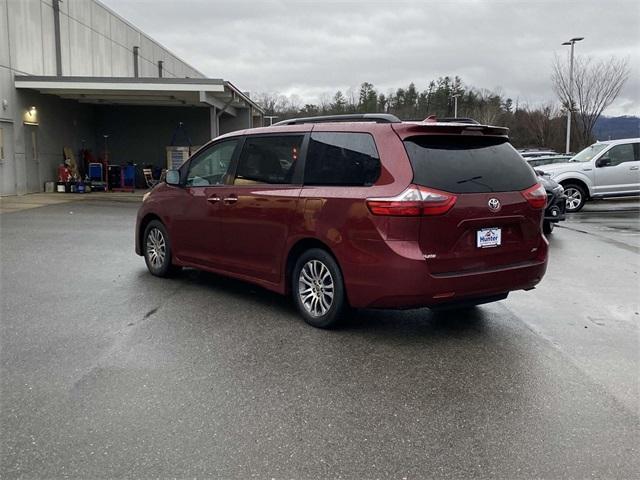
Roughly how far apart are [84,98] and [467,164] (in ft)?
66.3

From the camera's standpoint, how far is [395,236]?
4.57m

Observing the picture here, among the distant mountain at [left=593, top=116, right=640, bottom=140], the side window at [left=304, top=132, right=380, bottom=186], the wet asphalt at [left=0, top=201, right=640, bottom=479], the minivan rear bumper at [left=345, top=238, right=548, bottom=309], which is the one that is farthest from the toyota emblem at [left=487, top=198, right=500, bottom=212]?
the distant mountain at [left=593, top=116, right=640, bottom=140]

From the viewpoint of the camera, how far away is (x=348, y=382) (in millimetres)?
4117

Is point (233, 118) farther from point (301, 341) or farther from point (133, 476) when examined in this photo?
point (133, 476)

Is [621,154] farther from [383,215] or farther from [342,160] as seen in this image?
[383,215]

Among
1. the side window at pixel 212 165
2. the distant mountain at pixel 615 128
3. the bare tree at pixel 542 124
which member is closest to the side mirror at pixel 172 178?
the side window at pixel 212 165

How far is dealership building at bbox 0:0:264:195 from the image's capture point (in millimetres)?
18516

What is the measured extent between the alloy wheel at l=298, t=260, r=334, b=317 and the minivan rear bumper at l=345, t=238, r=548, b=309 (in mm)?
301

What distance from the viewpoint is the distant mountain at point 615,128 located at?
113 ft

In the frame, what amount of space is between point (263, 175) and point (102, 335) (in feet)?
7.01

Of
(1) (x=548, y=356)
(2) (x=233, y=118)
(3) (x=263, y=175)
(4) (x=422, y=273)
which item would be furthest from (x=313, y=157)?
(2) (x=233, y=118)

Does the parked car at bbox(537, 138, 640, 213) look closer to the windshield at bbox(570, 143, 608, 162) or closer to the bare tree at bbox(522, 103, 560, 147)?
the windshield at bbox(570, 143, 608, 162)

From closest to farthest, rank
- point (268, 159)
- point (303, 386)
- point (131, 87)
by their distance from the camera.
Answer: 1. point (303, 386)
2. point (268, 159)
3. point (131, 87)

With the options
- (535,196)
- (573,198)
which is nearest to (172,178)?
(535,196)
